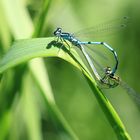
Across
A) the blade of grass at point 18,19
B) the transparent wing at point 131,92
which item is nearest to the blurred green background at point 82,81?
the blade of grass at point 18,19

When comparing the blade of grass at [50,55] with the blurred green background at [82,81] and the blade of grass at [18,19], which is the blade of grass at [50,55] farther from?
the blurred green background at [82,81]

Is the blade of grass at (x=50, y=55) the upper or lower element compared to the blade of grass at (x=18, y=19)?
lower

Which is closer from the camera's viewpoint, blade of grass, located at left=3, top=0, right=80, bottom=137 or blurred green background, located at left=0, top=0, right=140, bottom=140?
blade of grass, located at left=3, top=0, right=80, bottom=137

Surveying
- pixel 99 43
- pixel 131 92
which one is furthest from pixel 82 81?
pixel 131 92

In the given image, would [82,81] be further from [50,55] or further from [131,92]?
[50,55]

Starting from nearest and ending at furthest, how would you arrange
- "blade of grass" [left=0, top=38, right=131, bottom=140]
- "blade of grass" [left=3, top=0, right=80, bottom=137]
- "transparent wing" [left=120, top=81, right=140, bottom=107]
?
"blade of grass" [left=0, top=38, right=131, bottom=140], "transparent wing" [left=120, top=81, right=140, bottom=107], "blade of grass" [left=3, top=0, right=80, bottom=137]

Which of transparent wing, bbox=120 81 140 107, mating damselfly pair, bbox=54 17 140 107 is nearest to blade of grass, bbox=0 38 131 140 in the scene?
mating damselfly pair, bbox=54 17 140 107

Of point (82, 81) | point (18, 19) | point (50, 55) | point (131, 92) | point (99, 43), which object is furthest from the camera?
point (82, 81)

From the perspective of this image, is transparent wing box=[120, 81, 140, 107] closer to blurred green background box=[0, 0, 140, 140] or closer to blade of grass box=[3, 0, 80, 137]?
blade of grass box=[3, 0, 80, 137]

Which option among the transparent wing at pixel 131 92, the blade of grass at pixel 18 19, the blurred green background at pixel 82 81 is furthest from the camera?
the blurred green background at pixel 82 81
